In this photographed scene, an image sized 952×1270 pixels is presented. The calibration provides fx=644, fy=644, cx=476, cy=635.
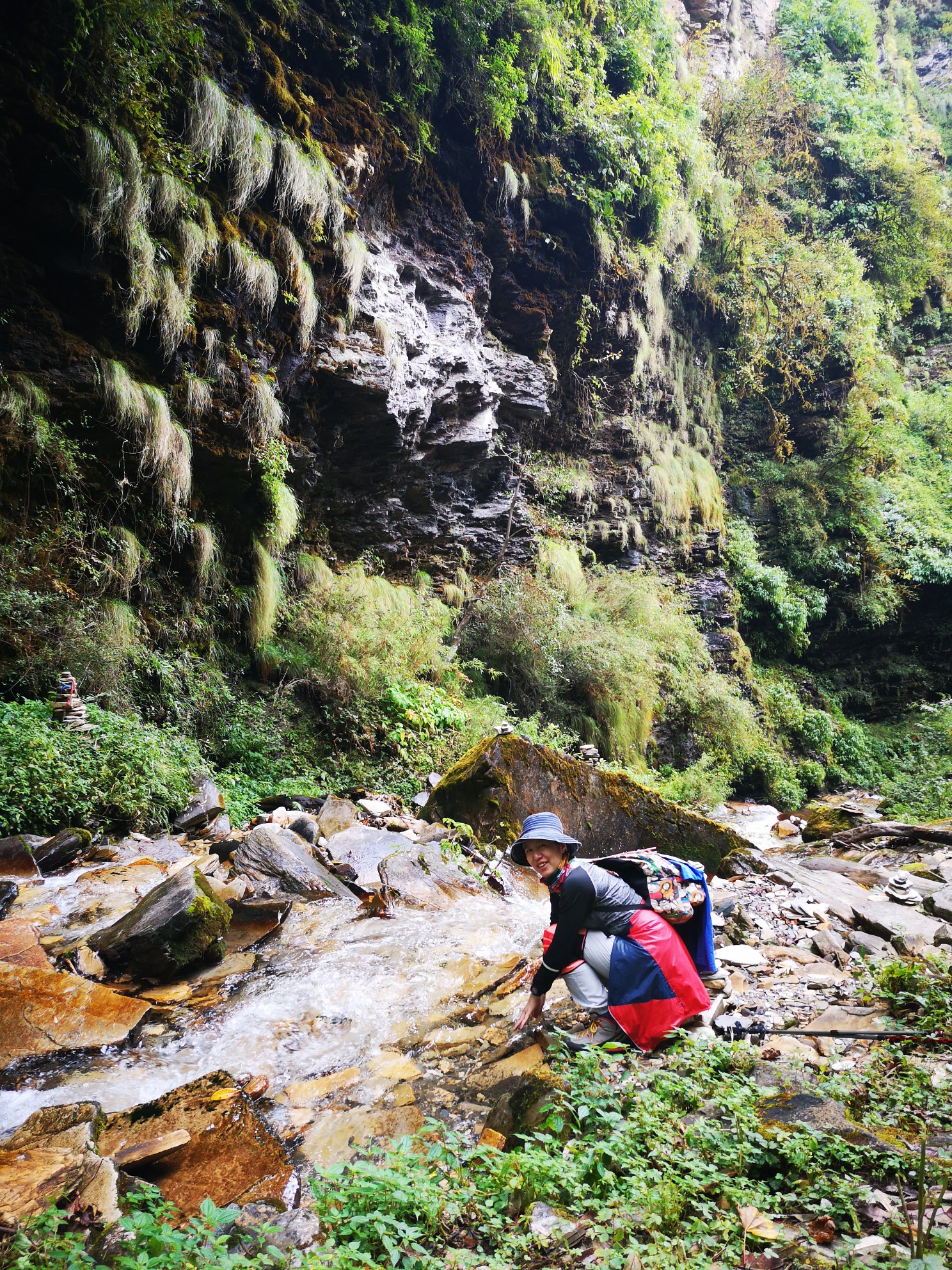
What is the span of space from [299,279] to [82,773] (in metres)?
6.02

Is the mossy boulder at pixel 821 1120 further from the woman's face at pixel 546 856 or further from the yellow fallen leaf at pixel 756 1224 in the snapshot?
the woman's face at pixel 546 856

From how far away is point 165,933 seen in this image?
331 centimetres

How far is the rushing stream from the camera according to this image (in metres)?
2.59

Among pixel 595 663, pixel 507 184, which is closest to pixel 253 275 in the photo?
A: pixel 507 184

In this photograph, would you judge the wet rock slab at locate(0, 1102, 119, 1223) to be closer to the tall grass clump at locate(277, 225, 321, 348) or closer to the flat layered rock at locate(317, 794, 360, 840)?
the flat layered rock at locate(317, 794, 360, 840)

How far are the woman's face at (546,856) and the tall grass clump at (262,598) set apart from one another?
5.58 metres

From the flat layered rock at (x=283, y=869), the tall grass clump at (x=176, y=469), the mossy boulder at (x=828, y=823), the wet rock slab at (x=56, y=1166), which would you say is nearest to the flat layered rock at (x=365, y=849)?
the flat layered rock at (x=283, y=869)

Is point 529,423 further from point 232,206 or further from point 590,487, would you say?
point 232,206

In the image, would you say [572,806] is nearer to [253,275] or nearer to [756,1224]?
[756,1224]

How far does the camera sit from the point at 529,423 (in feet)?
38.1

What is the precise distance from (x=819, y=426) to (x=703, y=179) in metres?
6.50

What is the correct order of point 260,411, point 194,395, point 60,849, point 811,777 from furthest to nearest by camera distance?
point 811,777 → point 260,411 → point 194,395 → point 60,849

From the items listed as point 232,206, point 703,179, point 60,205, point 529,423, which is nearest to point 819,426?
point 703,179

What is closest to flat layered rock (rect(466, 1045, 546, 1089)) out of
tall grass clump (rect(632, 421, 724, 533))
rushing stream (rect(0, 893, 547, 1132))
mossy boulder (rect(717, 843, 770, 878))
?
rushing stream (rect(0, 893, 547, 1132))
